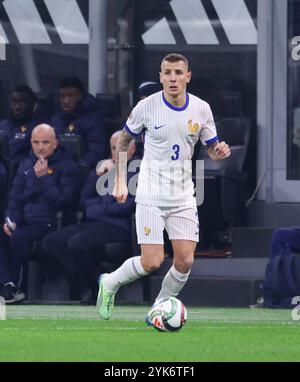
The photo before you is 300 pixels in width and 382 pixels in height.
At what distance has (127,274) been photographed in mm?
11562

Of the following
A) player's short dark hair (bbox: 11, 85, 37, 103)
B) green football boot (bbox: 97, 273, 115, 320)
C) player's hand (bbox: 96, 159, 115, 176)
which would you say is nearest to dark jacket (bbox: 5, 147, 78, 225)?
player's hand (bbox: 96, 159, 115, 176)

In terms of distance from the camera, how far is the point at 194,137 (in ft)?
37.7

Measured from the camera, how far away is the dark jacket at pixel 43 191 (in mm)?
15438

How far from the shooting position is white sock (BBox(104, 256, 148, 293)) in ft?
37.7

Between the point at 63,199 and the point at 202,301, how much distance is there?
70.2 inches

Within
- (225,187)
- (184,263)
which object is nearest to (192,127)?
(184,263)

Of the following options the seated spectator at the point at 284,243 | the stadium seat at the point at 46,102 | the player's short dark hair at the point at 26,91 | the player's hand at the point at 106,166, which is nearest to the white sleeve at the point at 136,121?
the seated spectator at the point at 284,243

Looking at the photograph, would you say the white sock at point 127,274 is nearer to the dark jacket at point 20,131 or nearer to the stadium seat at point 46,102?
the dark jacket at point 20,131

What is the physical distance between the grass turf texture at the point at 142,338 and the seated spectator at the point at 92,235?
1317 millimetres

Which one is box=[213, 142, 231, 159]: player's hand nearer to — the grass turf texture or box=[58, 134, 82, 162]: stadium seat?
the grass turf texture

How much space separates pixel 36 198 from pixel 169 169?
4.37 m

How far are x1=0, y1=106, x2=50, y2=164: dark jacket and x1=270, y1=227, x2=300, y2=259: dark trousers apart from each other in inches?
132

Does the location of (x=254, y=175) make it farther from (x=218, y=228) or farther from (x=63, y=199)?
(x=63, y=199)
